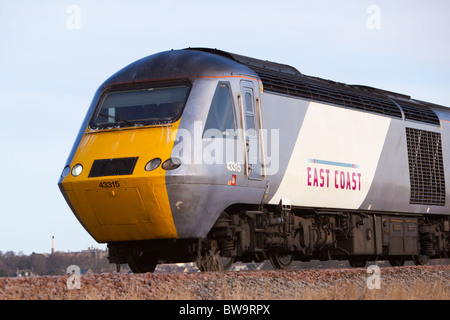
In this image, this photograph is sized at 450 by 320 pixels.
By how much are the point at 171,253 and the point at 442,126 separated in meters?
10.7

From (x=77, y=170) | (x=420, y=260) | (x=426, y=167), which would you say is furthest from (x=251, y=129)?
(x=420, y=260)

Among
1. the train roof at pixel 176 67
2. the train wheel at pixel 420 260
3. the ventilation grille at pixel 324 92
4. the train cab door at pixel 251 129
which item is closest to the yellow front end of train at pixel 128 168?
the train roof at pixel 176 67

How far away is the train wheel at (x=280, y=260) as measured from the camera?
1669cm

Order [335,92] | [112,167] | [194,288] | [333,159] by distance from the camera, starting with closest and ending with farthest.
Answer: [194,288], [112,167], [333,159], [335,92]

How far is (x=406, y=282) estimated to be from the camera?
49.6 feet

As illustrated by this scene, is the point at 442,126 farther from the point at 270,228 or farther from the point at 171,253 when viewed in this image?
the point at 171,253

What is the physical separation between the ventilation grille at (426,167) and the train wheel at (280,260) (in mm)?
4739

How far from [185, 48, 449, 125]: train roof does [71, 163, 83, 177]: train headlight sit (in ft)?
12.2

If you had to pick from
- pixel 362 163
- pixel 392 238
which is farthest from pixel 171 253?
pixel 392 238

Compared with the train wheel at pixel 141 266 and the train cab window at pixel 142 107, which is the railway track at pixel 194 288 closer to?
the train wheel at pixel 141 266

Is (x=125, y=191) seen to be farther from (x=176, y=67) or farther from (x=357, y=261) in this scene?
(x=357, y=261)

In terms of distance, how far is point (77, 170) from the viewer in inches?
560

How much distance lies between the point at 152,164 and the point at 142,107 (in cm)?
141

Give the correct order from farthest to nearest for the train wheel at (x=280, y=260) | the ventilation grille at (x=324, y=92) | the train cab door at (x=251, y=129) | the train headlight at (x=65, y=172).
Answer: the train wheel at (x=280, y=260)
the ventilation grille at (x=324, y=92)
the train cab door at (x=251, y=129)
the train headlight at (x=65, y=172)
